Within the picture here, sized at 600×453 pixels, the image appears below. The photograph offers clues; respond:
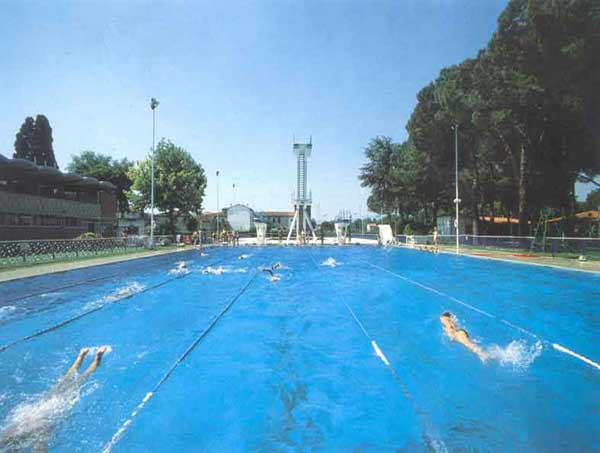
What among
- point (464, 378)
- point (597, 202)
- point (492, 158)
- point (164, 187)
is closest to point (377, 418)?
point (464, 378)

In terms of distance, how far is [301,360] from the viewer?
6.71 m

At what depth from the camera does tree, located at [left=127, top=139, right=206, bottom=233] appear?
129 feet

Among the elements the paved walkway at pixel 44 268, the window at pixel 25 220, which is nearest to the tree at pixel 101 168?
the window at pixel 25 220

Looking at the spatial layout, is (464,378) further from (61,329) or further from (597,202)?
(597,202)

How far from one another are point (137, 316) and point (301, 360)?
5239 mm

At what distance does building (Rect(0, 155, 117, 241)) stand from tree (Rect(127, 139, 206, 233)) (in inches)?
119

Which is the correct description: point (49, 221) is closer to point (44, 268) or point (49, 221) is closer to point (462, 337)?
point (44, 268)

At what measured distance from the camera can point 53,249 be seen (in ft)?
64.5

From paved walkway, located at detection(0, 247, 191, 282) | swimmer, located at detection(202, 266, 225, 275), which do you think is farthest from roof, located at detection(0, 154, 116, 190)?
swimmer, located at detection(202, 266, 225, 275)

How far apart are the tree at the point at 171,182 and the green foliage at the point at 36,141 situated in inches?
975

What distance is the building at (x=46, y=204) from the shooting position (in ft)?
78.7

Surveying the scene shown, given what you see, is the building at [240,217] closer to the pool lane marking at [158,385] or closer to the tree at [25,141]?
the tree at [25,141]

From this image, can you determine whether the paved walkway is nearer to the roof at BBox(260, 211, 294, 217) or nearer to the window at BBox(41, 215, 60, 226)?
the window at BBox(41, 215, 60, 226)

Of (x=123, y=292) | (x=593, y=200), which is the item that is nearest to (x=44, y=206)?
(x=123, y=292)
